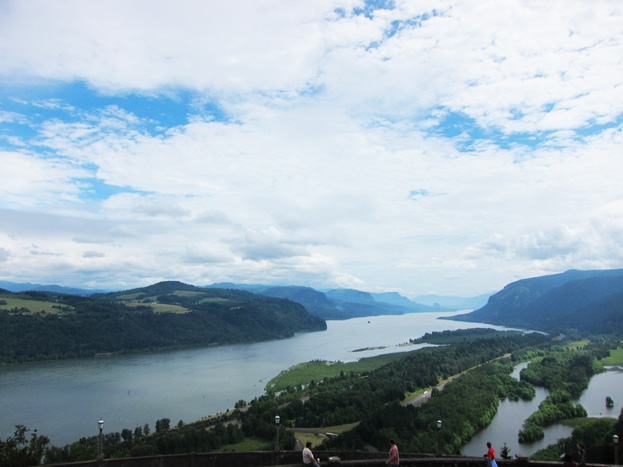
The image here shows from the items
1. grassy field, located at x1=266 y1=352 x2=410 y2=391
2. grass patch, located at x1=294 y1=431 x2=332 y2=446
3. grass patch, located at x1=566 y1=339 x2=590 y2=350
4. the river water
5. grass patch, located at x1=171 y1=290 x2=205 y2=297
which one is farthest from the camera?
grass patch, located at x1=171 y1=290 x2=205 y2=297

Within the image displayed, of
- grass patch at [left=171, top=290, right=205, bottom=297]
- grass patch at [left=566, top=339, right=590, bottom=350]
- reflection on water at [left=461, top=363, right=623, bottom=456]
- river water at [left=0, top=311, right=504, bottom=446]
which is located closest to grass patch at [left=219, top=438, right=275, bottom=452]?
river water at [left=0, top=311, right=504, bottom=446]

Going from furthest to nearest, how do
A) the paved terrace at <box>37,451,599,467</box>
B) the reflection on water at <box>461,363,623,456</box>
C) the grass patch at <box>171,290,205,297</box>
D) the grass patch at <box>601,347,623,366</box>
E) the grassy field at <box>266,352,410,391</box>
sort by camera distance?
the grass patch at <box>171,290,205,297</box> < the grass patch at <box>601,347,623,366</box> < the grassy field at <box>266,352,410,391</box> < the reflection on water at <box>461,363,623,456</box> < the paved terrace at <box>37,451,599,467</box>

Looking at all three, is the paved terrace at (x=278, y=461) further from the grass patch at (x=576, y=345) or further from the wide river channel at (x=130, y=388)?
the grass patch at (x=576, y=345)

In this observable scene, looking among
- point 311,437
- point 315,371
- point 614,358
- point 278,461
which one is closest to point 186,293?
point 315,371

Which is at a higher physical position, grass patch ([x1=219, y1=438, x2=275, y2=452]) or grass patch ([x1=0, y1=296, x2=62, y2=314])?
grass patch ([x1=0, y1=296, x2=62, y2=314])

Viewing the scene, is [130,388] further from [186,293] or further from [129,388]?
[186,293]

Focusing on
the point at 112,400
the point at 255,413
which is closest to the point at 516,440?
the point at 255,413

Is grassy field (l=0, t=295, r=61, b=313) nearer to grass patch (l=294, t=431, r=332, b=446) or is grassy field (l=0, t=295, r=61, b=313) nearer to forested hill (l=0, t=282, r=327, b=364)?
forested hill (l=0, t=282, r=327, b=364)
